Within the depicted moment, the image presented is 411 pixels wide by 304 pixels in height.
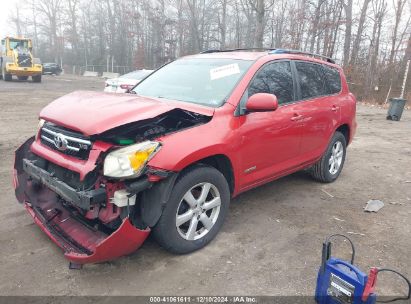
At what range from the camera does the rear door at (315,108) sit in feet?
14.6

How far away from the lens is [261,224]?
3.92m

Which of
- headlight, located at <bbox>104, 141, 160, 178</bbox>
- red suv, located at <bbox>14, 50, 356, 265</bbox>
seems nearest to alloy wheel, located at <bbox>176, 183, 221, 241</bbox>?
red suv, located at <bbox>14, 50, 356, 265</bbox>

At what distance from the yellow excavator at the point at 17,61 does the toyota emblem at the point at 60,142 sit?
2372 centimetres

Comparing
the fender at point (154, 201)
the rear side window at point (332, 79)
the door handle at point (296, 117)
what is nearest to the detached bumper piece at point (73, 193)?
the fender at point (154, 201)

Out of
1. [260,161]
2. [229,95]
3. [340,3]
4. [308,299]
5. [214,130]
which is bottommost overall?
[308,299]

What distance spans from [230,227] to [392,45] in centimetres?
2533

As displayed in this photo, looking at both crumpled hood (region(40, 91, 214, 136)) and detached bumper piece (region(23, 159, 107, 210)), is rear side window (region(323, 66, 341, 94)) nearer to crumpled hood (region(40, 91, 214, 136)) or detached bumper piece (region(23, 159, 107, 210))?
crumpled hood (region(40, 91, 214, 136))

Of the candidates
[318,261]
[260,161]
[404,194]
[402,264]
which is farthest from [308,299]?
[404,194]

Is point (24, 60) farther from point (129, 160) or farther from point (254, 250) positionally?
point (254, 250)

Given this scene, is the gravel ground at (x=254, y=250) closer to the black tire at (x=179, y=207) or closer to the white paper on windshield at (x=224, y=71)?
the black tire at (x=179, y=207)

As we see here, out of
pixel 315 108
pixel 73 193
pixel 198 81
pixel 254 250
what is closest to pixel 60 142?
pixel 73 193

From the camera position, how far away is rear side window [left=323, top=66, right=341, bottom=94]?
5.09 meters

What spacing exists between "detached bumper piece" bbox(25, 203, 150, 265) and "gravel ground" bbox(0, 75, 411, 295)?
0.78 ft

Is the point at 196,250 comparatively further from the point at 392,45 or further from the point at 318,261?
the point at 392,45
